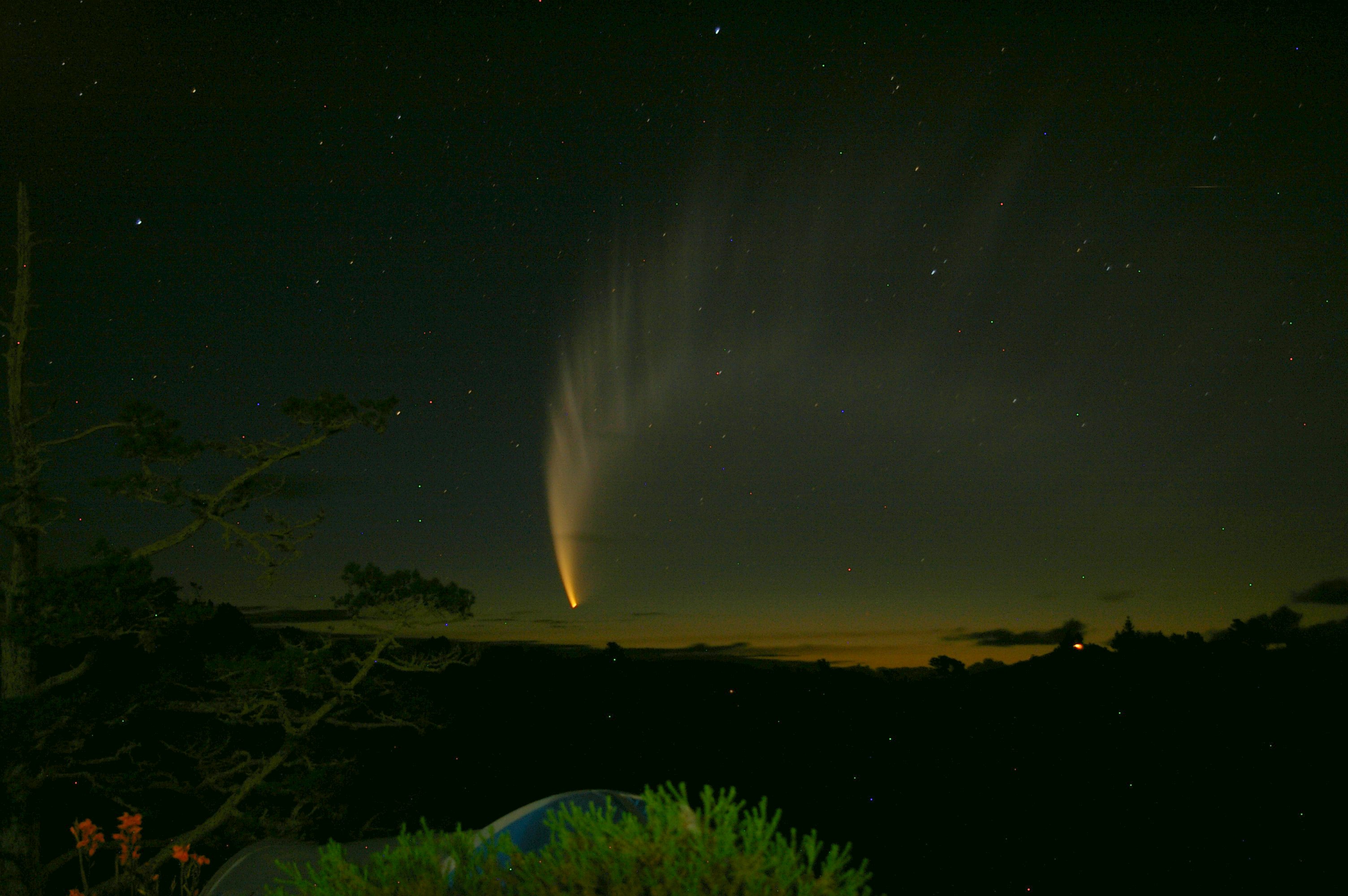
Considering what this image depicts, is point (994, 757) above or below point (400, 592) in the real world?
below

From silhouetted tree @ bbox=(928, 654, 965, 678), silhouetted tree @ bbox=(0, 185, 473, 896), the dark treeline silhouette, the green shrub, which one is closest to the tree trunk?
silhouetted tree @ bbox=(0, 185, 473, 896)

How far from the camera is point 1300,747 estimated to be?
1222 inches

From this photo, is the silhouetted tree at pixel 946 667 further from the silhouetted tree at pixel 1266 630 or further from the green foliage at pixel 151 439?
the green foliage at pixel 151 439

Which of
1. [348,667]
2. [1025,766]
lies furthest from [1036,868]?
[348,667]

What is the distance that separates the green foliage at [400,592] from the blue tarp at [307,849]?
2410mm

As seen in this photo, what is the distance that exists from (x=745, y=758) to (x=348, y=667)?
73.4 feet

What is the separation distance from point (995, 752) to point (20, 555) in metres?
30.2

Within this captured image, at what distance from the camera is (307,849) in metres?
8.40

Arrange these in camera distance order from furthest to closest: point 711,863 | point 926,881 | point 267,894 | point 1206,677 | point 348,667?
point 1206,677
point 926,881
point 348,667
point 267,894
point 711,863

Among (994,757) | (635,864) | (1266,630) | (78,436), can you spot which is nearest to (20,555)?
(78,436)

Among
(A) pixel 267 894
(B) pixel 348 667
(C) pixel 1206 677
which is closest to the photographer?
(A) pixel 267 894

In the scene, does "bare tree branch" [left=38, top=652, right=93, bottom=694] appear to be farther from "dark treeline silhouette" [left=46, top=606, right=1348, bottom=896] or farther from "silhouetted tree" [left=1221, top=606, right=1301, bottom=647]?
"silhouetted tree" [left=1221, top=606, right=1301, bottom=647]

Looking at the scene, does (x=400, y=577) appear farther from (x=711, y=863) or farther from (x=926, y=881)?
(x=926, y=881)

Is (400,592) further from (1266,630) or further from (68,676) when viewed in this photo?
(1266,630)
